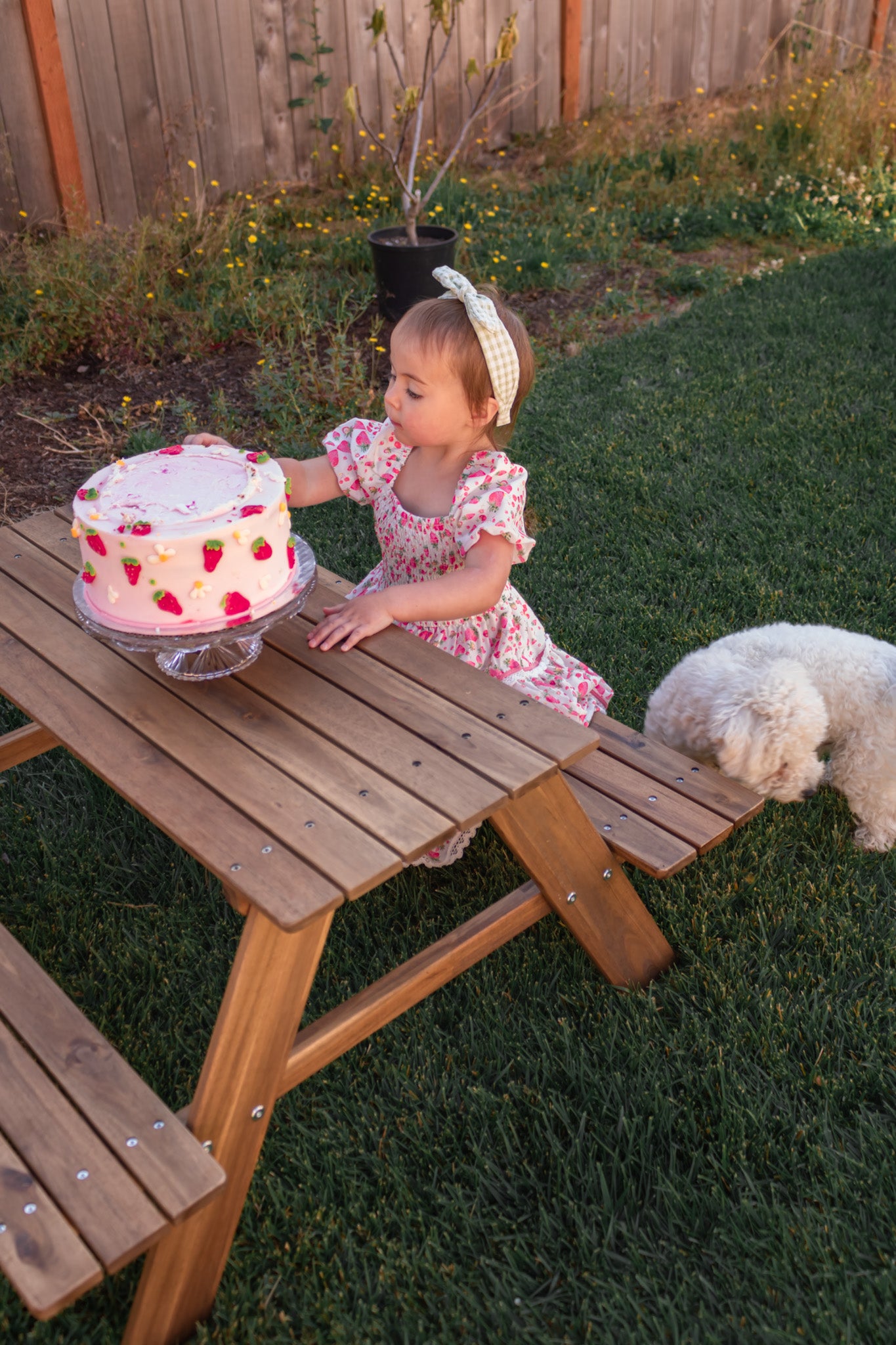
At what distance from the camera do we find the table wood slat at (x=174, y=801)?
5.35ft

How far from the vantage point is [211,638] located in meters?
1.98

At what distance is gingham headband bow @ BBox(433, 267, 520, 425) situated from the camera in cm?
240

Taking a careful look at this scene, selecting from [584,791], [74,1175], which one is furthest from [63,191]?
[74,1175]

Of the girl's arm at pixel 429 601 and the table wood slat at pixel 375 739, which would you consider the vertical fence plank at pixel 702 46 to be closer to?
the girl's arm at pixel 429 601

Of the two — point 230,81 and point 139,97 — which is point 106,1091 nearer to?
point 139,97

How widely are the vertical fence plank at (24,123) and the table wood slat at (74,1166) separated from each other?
225 inches

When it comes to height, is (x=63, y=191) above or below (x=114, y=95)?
below

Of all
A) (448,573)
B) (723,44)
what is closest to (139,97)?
(448,573)

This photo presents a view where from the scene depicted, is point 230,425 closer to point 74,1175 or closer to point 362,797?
point 362,797

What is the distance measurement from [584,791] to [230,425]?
131 inches

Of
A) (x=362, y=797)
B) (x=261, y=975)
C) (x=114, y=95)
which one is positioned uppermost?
(x=114, y=95)

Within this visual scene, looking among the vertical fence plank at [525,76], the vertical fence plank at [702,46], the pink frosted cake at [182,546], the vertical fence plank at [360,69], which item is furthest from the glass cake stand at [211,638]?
the vertical fence plank at [702,46]

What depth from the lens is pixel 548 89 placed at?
8.48 meters

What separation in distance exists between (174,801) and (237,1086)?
0.49 meters
